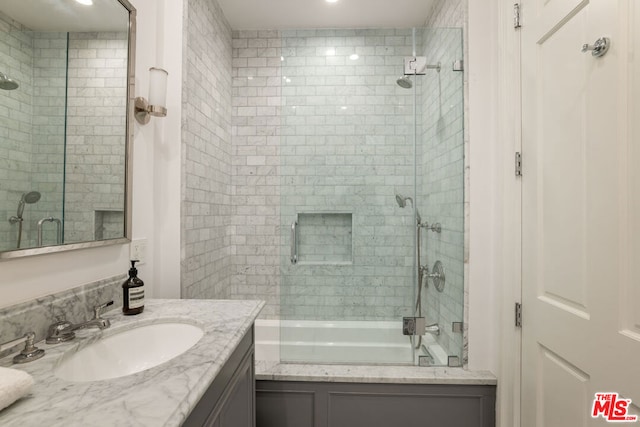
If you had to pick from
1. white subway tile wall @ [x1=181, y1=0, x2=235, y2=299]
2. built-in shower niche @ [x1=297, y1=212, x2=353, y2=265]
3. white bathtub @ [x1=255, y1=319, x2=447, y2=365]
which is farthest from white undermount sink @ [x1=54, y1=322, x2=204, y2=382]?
built-in shower niche @ [x1=297, y1=212, x2=353, y2=265]

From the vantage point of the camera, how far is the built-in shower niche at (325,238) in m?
2.13

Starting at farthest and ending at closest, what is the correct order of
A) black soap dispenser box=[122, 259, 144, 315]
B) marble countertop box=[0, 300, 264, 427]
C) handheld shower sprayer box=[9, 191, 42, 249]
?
black soap dispenser box=[122, 259, 144, 315] → handheld shower sprayer box=[9, 191, 42, 249] → marble countertop box=[0, 300, 264, 427]

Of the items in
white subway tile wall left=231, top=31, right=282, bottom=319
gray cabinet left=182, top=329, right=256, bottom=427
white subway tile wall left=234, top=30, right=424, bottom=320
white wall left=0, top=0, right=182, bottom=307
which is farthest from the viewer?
white subway tile wall left=231, top=31, right=282, bottom=319

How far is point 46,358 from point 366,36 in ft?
8.01

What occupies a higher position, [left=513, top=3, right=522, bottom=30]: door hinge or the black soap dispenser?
[left=513, top=3, right=522, bottom=30]: door hinge

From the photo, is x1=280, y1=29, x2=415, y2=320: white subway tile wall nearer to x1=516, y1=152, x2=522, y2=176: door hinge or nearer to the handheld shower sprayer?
x1=516, y1=152, x2=522, y2=176: door hinge

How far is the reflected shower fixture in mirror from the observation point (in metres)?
1.42

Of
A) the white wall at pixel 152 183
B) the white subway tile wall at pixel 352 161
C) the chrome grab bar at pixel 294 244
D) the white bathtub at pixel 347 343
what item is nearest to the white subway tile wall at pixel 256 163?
the chrome grab bar at pixel 294 244

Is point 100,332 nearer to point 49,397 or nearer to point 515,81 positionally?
point 49,397

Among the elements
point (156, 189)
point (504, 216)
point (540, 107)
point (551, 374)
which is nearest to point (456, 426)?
point (551, 374)

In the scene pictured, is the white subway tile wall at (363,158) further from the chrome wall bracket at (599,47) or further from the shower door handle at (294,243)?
the chrome wall bracket at (599,47)

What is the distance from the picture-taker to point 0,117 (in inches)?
33.1

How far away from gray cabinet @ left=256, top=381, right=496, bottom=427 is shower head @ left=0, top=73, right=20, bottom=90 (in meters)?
1.67

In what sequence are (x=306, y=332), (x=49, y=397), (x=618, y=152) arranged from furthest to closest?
(x=306, y=332)
(x=618, y=152)
(x=49, y=397)
